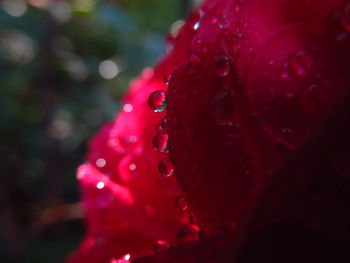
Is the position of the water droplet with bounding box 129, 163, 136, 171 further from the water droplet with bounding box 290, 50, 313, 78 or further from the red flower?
the water droplet with bounding box 290, 50, 313, 78

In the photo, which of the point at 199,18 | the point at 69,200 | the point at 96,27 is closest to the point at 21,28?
the point at 96,27

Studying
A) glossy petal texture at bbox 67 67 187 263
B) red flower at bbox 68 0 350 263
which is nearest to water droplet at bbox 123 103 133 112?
glossy petal texture at bbox 67 67 187 263

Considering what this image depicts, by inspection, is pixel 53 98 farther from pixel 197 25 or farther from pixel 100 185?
pixel 197 25

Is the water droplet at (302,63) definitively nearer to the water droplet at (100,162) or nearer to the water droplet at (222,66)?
the water droplet at (222,66)

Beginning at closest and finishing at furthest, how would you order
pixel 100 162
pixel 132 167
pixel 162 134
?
pixel 162 134 → pixel 132 167 → pixel 100 162

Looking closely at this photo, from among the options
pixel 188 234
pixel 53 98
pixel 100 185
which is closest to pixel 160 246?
pixel 188 234

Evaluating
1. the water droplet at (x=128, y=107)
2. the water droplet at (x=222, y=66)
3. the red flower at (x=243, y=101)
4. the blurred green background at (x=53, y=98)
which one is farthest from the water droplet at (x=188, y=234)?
the blurred green background at (x=53, y=98)
